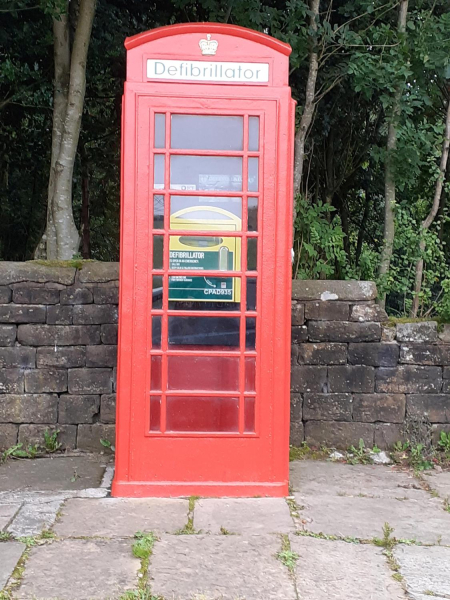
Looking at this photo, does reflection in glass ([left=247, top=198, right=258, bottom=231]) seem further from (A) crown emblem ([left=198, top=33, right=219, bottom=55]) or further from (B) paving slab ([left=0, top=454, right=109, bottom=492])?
(B) paving slab ([left=0, top=454, right=109, bottom=492])

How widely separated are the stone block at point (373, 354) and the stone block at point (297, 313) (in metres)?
0.44

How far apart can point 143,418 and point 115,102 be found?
601 cm

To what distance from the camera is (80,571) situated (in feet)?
9.79

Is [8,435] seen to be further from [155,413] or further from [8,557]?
[8,557]

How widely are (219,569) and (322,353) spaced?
2.34m

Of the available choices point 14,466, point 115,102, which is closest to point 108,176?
point 115,102

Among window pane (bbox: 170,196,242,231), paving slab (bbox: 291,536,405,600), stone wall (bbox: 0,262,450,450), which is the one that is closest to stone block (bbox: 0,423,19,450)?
stone wall (bbox: 0,262,450,450)

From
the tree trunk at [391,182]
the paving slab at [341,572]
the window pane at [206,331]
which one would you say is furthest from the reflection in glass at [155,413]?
the tree trunk at [391,182]

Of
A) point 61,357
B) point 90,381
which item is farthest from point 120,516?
point 61,357

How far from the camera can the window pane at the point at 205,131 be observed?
12.8ft

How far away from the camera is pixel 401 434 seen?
5.08 m

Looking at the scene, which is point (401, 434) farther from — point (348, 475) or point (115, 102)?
point (115, 102)

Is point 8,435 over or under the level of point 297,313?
under

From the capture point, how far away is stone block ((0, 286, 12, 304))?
4941 millimetres
